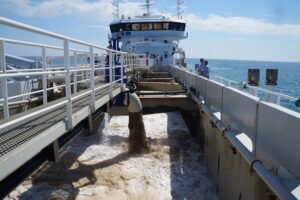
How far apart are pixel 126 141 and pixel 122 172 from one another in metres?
2.70

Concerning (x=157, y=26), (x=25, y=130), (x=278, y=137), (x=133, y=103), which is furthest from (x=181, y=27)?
(x=25, y=130)

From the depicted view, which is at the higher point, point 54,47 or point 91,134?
point 54,47

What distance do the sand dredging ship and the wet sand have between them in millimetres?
25

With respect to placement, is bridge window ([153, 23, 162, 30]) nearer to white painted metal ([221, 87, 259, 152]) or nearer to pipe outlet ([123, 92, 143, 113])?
pipe outlet ([123, 92, 143, 113])

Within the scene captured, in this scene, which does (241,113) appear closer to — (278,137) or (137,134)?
(278,137)

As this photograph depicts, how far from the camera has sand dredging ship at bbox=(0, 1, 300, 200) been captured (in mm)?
3322

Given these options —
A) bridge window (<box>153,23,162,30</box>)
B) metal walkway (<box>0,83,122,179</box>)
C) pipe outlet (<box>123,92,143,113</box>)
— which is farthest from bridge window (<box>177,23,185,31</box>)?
metal walkway (<box>0,83,122,179</box>)

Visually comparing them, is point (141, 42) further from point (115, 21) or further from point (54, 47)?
point (54, 47)

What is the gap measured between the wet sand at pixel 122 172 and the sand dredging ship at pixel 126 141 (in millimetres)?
25

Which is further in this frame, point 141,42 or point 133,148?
point 141,42

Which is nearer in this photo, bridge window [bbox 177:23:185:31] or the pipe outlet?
the pipe outlet

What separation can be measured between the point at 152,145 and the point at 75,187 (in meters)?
3.51

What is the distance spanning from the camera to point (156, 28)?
2705cm

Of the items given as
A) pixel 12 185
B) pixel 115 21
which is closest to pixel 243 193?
pixel 12 185
